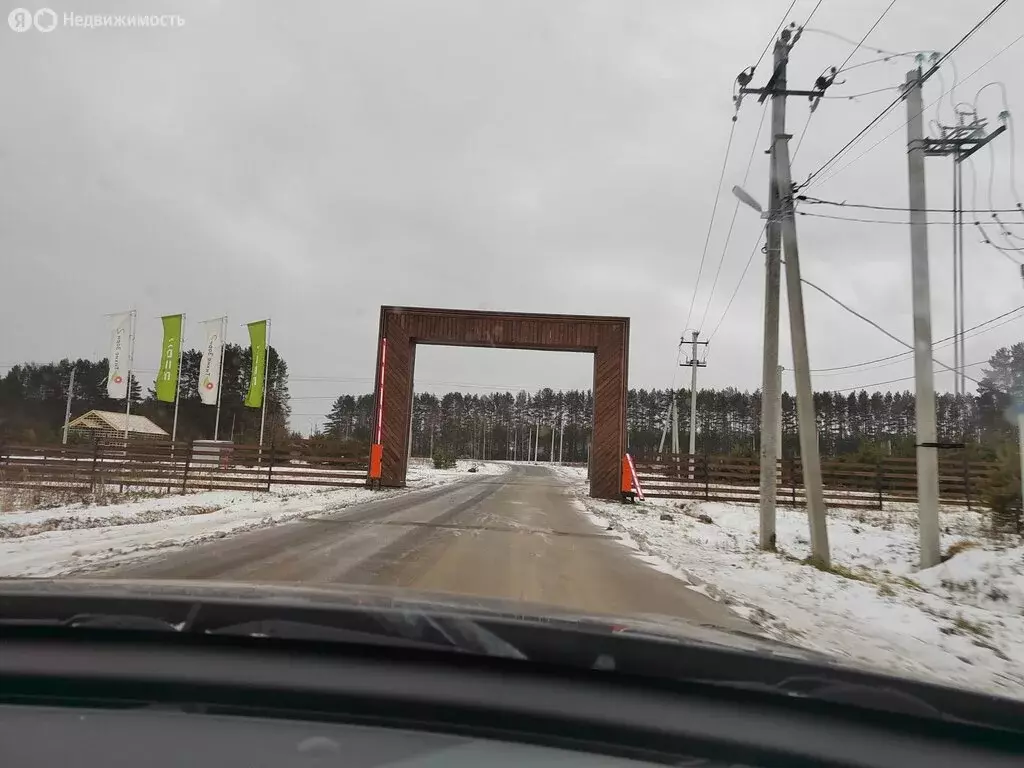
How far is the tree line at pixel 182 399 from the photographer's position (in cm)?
6881

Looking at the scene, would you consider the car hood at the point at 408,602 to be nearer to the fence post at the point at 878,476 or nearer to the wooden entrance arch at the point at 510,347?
the wooden entrance arch at the point at 510,347

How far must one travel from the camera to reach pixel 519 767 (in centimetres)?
159

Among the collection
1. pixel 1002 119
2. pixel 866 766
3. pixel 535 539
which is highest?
pixel 1002 119

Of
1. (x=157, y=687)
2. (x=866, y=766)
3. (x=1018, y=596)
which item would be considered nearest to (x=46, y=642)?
(x=157, y=687)

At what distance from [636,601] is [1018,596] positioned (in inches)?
187

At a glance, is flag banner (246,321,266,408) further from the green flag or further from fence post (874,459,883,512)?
fence post (874,459,883,512)

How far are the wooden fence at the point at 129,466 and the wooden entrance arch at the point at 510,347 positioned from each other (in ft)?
13.3

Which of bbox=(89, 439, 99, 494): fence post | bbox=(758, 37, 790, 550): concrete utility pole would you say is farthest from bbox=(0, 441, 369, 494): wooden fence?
bbox=(758, 37, 790, 550): concrete utility pole

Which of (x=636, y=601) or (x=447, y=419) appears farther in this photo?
(x=447, y=419)

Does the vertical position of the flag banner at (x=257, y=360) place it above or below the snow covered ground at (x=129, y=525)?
above

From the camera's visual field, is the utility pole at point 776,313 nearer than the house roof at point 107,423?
Yes

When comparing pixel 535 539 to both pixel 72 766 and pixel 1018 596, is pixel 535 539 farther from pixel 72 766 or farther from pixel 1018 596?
pixel 72 766

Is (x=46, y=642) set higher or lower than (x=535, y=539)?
higher

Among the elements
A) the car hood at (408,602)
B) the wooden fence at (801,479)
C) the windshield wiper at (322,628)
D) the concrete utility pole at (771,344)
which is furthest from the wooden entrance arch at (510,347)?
the windshield wiper at (322,628)
